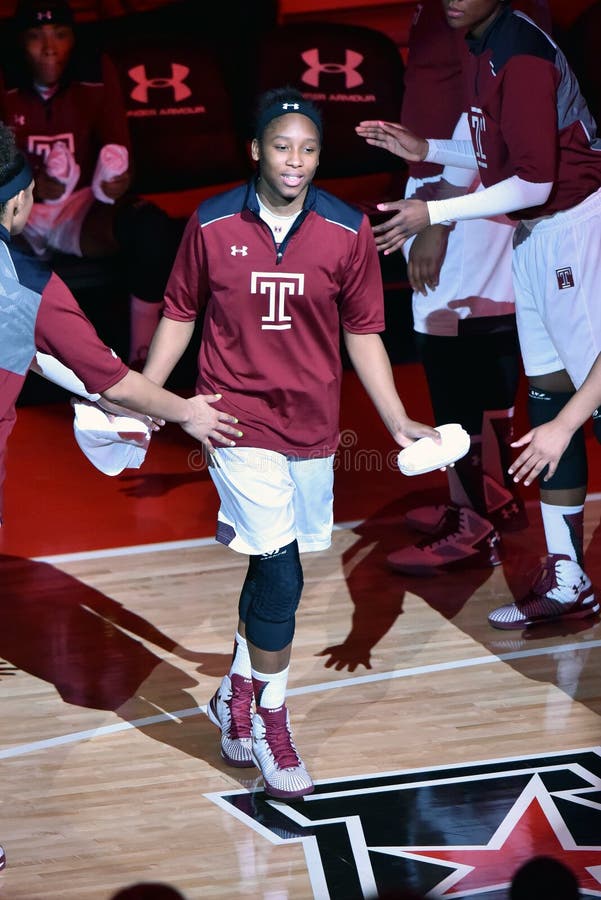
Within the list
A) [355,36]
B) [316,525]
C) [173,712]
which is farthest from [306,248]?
[355,36]

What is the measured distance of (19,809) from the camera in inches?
153

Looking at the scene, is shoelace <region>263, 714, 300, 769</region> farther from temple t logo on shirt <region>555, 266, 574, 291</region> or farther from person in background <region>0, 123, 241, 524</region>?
temple t logo on shirt <region>555, 266, 574, 291</region>

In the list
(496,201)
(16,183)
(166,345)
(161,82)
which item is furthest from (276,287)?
(161,82)

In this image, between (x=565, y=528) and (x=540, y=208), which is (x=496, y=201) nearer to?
(x=540, y=208)

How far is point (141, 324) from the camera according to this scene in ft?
23.1

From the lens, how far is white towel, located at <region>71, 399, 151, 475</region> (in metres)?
3.93

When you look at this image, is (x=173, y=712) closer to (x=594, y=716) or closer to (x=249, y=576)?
(x=249, y=576)

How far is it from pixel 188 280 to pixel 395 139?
4.03ft

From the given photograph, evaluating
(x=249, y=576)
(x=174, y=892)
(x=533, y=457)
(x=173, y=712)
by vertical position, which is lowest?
(x=173, y=712)

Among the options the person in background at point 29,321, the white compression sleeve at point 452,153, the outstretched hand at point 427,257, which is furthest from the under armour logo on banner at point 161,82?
the person in background at point 29,321

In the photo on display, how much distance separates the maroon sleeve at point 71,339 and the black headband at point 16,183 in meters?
0.20

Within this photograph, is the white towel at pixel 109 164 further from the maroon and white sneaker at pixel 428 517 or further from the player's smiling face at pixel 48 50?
the maroon and white sneaker at pixel 428 517

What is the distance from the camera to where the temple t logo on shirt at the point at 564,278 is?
15.2 ft

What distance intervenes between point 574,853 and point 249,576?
107cm
